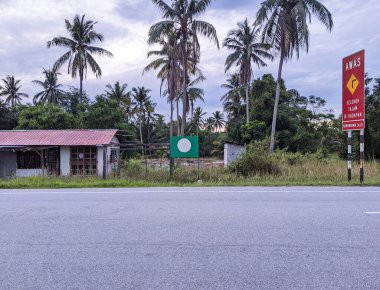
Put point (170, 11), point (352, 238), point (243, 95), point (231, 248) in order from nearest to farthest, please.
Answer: point (231, 248)
point (352, 238)
point (170, 11)
point (243, 95)

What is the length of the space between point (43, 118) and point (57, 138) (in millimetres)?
9210

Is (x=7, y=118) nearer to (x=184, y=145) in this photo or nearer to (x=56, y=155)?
(x=56, y=155)

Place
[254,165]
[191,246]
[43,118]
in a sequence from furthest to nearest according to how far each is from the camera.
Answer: [43,118] → [254,165] → [191,246]

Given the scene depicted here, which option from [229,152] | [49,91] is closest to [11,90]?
[49,91]

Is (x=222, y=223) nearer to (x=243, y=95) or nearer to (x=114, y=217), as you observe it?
(x=114, y=217)

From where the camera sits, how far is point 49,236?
5.29 metres

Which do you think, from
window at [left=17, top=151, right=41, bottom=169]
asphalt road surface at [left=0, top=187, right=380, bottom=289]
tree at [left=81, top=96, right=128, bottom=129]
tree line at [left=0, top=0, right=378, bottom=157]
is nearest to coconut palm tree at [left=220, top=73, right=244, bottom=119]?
tree line at [left=0, top=0, right=378, bottom=157]

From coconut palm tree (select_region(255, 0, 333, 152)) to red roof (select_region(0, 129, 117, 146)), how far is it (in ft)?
36.9

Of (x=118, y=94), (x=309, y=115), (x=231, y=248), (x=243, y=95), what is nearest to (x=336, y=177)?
(x=231, y=248)

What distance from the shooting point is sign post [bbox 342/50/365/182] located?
12438 millimetres

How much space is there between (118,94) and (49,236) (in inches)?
1754

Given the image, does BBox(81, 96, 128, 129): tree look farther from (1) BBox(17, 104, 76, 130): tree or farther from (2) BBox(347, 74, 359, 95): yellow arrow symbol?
(2) BBox(347, 74, 359, 95): yellow arrow symbol

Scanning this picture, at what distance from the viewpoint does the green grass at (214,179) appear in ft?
41.9

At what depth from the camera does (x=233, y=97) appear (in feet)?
155
